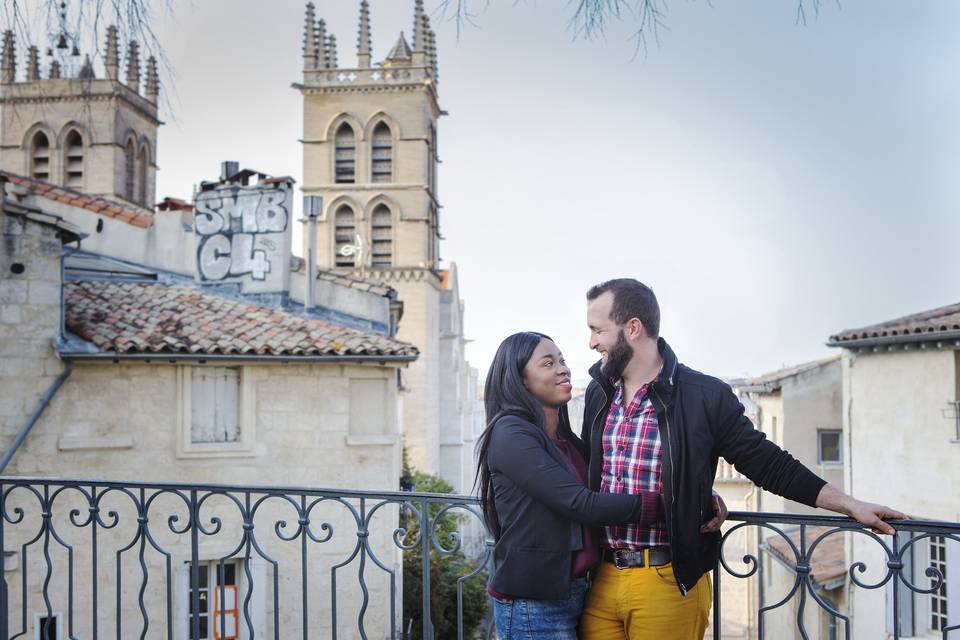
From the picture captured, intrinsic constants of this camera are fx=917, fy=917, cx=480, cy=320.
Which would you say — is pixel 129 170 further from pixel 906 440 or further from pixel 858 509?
pixel 858 509

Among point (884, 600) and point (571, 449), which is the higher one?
point (571, 449)

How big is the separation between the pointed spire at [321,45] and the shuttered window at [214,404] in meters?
42.3

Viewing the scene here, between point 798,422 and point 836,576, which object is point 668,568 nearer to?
point 836,576

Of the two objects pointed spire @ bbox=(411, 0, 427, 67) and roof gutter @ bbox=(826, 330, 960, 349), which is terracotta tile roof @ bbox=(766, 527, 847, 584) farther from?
pointed spire @ bbox=(411, 0, 427, 67)

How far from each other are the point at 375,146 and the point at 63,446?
4187 cm

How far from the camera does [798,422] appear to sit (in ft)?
80.6

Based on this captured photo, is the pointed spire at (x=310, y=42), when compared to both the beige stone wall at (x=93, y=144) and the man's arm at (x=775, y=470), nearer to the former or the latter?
the beige stone wall at (x=93, y=144)

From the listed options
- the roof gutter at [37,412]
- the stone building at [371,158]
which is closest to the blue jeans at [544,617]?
the roof gutter at [37,412]

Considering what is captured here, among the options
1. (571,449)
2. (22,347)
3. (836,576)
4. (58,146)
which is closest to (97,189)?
(58,146)

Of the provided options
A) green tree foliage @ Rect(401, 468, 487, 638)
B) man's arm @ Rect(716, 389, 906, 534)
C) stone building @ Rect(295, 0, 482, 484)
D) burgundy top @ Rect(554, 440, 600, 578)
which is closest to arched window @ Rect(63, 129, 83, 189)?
stone building @ Rect(295, 0, 482, 484)

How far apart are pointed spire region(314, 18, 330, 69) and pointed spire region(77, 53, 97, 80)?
169ft

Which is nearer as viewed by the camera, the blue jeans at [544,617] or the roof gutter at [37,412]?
the blue jeans at [544,617]

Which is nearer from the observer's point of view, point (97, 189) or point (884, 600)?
point (884, 600)

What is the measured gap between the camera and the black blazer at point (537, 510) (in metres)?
3.15
